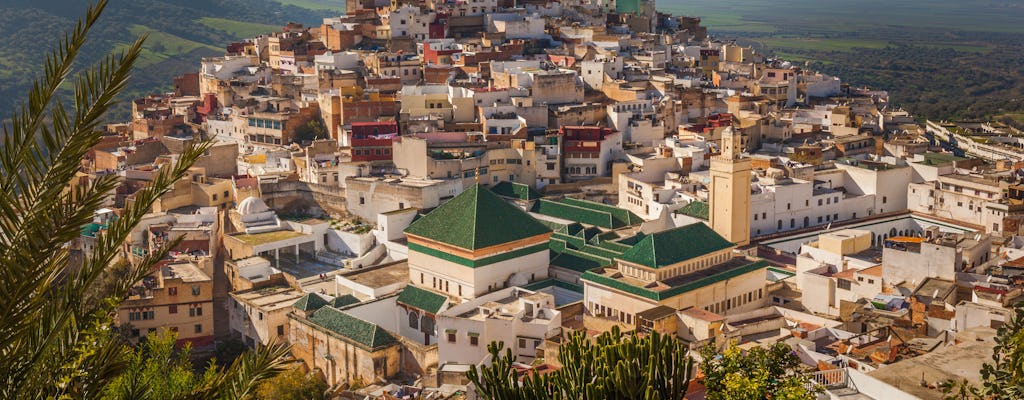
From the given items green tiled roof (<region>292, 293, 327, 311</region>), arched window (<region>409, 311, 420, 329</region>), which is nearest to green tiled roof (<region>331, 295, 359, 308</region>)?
green tiled roof (<region>292, 293, 327, 311</region>)

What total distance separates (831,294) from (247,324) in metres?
11.3

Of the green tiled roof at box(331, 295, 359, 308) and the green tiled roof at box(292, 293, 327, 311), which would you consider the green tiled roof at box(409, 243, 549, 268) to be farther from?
the green tiled roof at box(292, 293, 327, 311)

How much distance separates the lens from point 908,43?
120938mm

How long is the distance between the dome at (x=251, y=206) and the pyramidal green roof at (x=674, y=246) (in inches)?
415

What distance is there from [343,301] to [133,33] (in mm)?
59995

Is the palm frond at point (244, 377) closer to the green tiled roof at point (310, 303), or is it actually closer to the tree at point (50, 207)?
the tree at point (50, 207)

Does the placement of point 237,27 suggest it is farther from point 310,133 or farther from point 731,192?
point 731,192

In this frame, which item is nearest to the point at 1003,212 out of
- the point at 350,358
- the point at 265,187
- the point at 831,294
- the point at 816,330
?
the point at 831,294

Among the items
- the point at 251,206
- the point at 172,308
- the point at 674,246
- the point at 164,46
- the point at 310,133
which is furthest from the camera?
the point at 164,46

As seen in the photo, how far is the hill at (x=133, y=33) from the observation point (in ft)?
219

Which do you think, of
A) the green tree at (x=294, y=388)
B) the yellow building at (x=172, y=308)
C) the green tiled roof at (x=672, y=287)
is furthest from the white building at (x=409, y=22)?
the green tree at (x=294, y=388)

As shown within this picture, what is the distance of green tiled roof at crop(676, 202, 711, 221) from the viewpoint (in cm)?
2792

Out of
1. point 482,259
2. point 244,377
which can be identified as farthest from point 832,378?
point 244,377

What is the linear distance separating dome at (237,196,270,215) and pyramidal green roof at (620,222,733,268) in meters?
10.5
